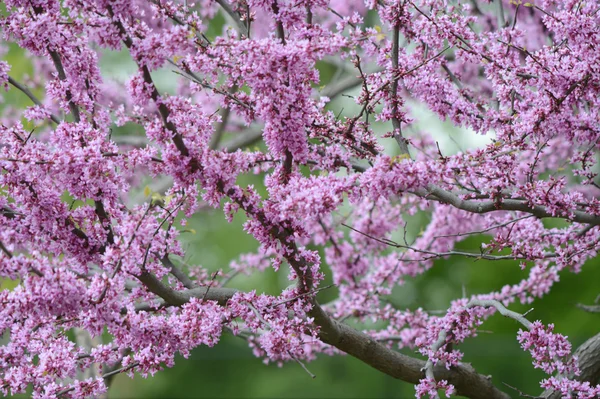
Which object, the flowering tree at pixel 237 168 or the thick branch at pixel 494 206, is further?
the thick branch at pixel 494 206

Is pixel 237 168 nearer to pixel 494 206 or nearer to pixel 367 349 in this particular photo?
pixel 494 206

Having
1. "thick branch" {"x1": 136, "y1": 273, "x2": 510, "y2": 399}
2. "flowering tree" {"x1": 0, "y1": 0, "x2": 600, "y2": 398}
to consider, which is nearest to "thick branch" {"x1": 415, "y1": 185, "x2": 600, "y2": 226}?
"flowering tree" {"x1": 0, "y1": 0, "x2": 600, "y2": 398}

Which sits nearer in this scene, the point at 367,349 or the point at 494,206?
the point at 494,206

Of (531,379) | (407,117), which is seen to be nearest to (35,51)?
(407,117)

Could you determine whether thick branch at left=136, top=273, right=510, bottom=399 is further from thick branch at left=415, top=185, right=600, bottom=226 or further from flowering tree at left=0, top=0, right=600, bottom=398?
thick branch at left=415, top=185, right=600, bottom=226

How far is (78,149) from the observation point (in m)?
3.13

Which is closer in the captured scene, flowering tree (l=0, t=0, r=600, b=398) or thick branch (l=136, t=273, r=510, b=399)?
flowering tree (l=0, t=0, r=600, b=398)

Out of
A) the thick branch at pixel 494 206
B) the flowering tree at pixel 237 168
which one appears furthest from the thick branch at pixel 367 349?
the thick branch at pixel 494 206

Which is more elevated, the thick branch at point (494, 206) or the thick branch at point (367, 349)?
the thick branch at point (494, 206)

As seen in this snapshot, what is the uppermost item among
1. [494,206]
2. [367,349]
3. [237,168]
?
[237,168]

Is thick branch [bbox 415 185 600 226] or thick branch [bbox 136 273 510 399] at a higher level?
thick branch [bbox 415 185 600 226]

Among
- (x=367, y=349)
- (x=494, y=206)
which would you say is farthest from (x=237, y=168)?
(x=367, y=349)

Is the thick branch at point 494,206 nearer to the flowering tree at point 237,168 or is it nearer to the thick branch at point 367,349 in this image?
the flowering tree at point 237,168

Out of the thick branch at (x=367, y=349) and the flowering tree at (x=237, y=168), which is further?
the thick branch at (x=367, y=349)
